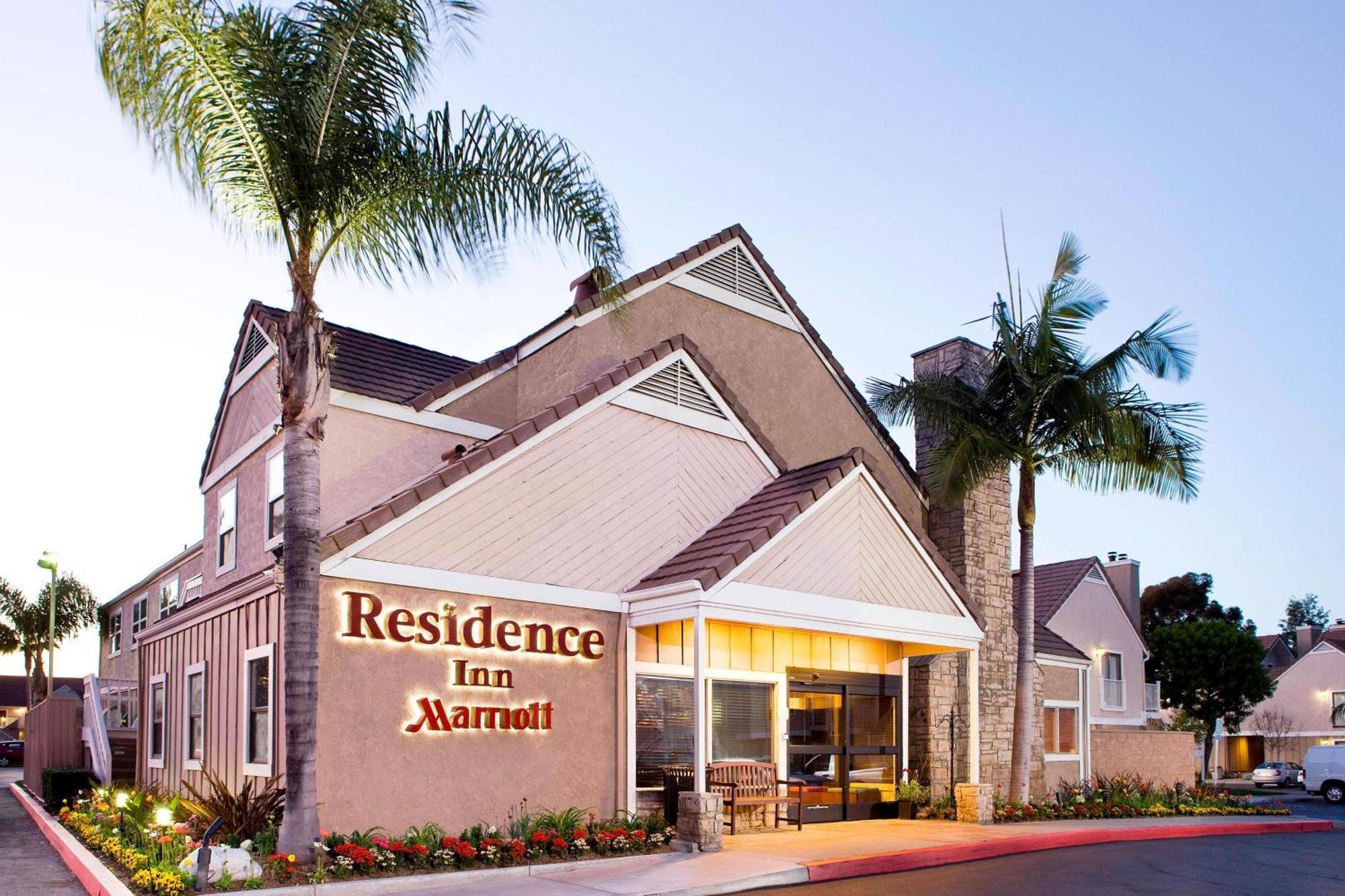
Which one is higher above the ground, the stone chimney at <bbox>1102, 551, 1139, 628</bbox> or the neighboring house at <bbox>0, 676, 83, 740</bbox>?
the stone chimney at <bbox>1102, 551, 1139, 628</bbox>

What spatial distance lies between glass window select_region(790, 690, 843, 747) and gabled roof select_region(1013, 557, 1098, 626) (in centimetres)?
1725

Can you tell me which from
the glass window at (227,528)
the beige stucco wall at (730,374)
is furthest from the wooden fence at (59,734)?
the beige stucco wall at (730,374)

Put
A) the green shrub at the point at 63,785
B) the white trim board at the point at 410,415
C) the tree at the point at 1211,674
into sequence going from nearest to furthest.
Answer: the white trim board at the point at 410,415
the green shrub at the point at 63,785
the tree at the point at 1211,674

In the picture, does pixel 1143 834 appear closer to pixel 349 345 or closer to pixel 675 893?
pixel 675 893

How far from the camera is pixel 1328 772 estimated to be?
35.2 metres

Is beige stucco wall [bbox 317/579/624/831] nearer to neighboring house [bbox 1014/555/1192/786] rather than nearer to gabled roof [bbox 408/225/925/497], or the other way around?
gabled roof [bbox 408/225/925/497]

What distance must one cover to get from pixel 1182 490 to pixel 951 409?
4427 mm

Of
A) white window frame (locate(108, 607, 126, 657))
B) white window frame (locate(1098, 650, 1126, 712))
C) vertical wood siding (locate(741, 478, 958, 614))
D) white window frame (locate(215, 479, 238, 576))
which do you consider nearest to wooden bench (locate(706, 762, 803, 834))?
vertical wood siding (locate(741, 478, 958, 614))

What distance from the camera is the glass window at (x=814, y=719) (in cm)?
1734

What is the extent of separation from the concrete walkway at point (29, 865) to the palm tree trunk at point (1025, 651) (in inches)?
579

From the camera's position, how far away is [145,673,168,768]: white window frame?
17994 millimetres

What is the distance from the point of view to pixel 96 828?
15.3 metres

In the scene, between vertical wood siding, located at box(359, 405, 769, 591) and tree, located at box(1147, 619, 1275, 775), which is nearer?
vertical wood siding, located at box(359, 405, 769, 591)

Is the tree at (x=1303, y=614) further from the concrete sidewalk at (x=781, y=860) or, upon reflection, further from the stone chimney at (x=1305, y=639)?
the concrete sidewalk at (x=781, y=860)
